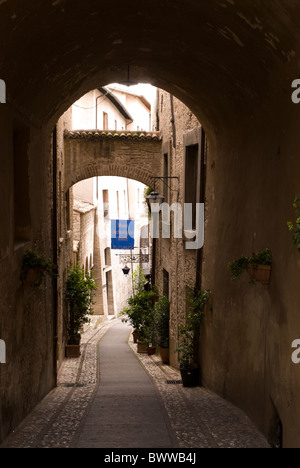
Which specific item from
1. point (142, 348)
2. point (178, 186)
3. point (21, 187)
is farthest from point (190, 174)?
point (142, 348)

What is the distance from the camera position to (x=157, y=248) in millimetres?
16578

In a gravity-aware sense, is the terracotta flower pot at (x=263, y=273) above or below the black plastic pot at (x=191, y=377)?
above

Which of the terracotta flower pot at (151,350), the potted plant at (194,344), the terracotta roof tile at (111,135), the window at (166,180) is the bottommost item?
the terracotta flower pot at (151,350)

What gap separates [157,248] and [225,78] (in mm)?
10207

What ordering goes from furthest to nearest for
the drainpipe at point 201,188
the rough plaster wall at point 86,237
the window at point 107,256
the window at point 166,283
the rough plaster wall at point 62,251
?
the window at point 107,256
the rough plaster wall at point 86,237
the window at point 166,283
the rough plaster wall at point 62,251
the drainpipe at point 201,188

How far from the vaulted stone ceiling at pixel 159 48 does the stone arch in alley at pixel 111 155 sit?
7487mm

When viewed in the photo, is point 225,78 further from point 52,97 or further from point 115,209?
point 115,209

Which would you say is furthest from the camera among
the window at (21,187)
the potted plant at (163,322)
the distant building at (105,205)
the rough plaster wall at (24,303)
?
the distant building at (105,205)

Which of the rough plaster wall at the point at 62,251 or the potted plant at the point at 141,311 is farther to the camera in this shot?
the potted plant at the point at 141,311

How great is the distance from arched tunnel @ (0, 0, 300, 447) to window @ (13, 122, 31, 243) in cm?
2

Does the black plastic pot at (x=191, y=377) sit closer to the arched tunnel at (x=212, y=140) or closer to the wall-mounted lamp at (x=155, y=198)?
the arched tunnel at (x=212, y=140)

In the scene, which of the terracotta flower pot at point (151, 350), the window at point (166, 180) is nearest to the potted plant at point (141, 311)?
the terracotta flower pot at point (151, 350)

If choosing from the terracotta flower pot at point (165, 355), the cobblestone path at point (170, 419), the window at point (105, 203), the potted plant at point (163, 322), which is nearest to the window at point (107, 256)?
the window at point (105, 203)

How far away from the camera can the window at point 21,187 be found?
286 inches
